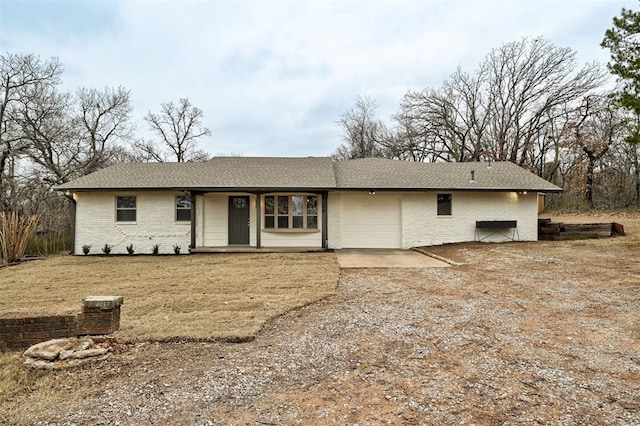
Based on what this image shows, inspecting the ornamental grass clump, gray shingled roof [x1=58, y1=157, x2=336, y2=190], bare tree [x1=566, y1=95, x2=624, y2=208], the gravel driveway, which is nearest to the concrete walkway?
gray shingled roof [x1=58, y1=157, x2=336, y2=190]

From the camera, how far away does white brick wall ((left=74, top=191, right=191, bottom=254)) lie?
12.9 meters

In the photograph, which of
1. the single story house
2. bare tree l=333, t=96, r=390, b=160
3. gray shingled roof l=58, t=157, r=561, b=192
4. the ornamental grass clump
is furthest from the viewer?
bare tree l=333, t=96, r=390, b=160

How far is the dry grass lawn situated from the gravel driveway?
50cm

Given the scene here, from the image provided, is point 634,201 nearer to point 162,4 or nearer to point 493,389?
point 493,389

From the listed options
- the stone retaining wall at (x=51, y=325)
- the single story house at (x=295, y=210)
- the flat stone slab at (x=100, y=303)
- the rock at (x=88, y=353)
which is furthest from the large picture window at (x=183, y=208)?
the rock at (x=88, y=353)

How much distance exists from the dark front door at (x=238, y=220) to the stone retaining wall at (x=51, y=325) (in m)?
9.40

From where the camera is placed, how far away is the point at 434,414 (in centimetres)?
250

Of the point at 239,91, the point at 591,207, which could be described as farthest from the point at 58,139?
the point at 591,207

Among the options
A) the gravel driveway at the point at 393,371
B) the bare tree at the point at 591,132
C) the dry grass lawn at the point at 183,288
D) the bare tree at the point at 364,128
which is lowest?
the gravel driveway at the point at 393,371

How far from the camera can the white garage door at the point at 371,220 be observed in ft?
44.3

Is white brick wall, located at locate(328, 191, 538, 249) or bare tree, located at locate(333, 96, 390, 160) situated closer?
white brick wall, located at locate(328, 191, 538, 249)

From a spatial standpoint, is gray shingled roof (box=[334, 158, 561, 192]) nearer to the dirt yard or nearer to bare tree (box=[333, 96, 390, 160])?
the dirt yard

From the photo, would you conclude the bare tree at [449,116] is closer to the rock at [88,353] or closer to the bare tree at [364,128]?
the bare tree at [364,128]

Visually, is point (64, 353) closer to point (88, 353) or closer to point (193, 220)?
point (88, 353)
